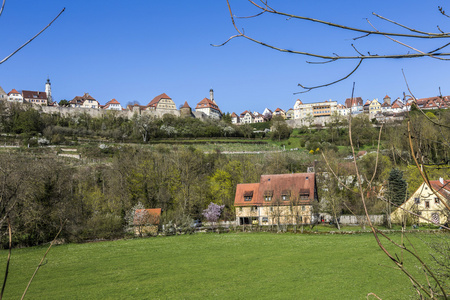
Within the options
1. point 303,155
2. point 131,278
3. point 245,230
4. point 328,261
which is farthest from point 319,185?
point 131,278

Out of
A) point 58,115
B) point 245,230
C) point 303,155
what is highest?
point 58,115

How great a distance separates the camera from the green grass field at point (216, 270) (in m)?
14.1

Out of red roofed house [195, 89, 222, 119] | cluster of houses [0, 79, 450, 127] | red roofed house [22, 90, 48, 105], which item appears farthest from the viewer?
red roofed house [195, 89, 222, 119]

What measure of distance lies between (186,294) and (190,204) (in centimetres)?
2143

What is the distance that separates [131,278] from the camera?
17.0 metres

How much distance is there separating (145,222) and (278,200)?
38.2ft

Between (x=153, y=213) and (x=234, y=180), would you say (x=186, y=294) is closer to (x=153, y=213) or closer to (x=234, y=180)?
(x=153, y=213)

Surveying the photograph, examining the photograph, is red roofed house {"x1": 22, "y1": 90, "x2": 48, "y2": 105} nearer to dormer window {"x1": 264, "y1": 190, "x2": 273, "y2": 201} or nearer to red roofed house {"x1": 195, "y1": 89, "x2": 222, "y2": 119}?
red roofed house {"x1": 195, "y1": 89, "x2": 222, "y2": 119}

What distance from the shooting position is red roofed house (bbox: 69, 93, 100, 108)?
94438mm

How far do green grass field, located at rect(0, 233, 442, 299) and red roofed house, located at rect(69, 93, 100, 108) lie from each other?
75.5 m

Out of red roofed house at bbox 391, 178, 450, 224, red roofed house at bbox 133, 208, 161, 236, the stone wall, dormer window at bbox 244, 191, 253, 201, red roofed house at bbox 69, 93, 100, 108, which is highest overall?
red roofed house at bbox 69, 93, 100, 108

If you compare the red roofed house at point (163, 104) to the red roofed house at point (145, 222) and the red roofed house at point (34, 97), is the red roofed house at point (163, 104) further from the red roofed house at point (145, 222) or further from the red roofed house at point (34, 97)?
the red roofed house at point (145, 222)

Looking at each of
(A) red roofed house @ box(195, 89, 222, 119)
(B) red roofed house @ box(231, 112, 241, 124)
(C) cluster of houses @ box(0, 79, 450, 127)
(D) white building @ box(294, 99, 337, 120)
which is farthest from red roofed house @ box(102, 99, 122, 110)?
(D) white building @ box(294, 99, 337, 120)

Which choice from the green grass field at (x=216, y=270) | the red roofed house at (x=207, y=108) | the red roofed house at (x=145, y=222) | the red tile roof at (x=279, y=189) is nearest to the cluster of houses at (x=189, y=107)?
the red roofed house at (x=207, y=108)
